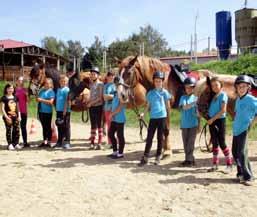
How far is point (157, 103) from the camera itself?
259 inches

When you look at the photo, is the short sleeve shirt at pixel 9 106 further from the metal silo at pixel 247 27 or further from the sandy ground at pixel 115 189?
the metal silo at pixel 247 27

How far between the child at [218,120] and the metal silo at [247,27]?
15.6m

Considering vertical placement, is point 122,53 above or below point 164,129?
above

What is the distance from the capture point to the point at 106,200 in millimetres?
4730

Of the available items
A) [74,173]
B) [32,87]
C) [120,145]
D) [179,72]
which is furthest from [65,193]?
[32,87]

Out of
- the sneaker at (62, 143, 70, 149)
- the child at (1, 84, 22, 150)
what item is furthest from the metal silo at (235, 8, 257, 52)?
the child at (1, 84, 22, 150)

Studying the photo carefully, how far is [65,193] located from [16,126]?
3958 millimetres

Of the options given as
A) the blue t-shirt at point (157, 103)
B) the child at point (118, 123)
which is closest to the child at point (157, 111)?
the blue t-shirt at point (157, 103)

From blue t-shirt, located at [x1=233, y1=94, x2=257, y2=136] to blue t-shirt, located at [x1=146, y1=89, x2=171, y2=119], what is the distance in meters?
1.56

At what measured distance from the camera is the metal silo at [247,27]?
2066 centimetres

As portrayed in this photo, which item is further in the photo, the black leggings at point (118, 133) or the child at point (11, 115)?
the child at point (11, 115)

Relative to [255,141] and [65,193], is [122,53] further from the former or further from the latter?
[65,193]

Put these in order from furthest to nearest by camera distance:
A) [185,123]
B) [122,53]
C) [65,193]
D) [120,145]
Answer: [122,53]
[120,145]
[185,123]
[65,193]

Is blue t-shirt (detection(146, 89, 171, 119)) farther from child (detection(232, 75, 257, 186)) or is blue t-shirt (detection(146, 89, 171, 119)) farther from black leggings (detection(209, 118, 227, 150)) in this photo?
child (detection(232, 75, 257, 186))
